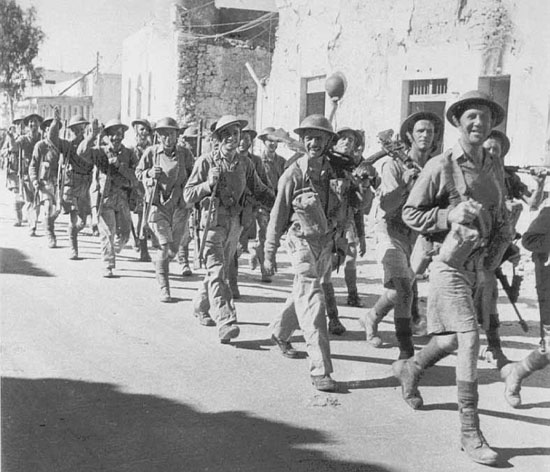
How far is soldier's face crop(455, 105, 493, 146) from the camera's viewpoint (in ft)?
15.4

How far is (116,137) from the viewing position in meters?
10.7

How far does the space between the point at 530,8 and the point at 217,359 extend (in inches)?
308

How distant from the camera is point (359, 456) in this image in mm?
4480

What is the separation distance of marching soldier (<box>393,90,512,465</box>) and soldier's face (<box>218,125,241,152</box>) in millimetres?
2768

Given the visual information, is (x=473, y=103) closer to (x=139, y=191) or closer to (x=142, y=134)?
(x=139, y=191)

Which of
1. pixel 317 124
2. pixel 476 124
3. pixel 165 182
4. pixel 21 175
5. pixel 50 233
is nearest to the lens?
pixel 476 124

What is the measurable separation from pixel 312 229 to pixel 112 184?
534cm

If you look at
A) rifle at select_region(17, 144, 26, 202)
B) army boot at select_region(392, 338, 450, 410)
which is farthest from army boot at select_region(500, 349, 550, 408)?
rifle at select_region(17, 144, 26, 202)

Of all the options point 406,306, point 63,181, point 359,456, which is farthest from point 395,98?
point 359,456

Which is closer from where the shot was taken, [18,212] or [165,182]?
[165,182]

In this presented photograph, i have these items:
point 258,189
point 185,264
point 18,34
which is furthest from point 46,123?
point 258,189

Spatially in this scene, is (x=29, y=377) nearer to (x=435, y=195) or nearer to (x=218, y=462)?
(x=218, y=462)

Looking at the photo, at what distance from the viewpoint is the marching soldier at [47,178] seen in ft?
42.0

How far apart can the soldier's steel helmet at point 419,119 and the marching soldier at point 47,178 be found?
7.63m
